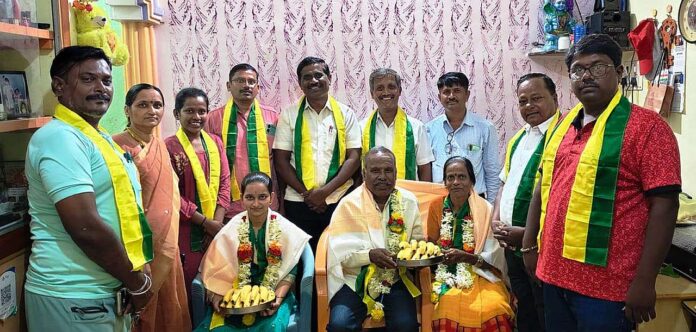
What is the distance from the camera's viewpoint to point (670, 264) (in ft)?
10.5

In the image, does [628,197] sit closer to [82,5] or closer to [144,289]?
[144,289]

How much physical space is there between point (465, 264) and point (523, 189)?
0.67 metres

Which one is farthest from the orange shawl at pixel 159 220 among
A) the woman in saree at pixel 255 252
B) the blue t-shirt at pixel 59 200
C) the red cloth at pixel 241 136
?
the red cloth at pixel 241 136

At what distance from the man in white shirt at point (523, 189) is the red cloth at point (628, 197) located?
0.81m

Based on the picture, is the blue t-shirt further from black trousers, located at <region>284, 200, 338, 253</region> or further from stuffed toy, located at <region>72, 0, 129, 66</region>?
black trousers, located at <region>284, 200, 338, 253</region>

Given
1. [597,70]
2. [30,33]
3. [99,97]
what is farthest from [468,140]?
[30,33]

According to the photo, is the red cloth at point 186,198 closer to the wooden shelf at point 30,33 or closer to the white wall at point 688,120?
the wooden shelf at point 30,33

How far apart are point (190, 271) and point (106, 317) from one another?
61.3 inches

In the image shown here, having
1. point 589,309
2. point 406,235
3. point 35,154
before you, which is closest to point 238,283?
point 406,235

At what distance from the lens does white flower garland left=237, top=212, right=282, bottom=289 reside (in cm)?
340

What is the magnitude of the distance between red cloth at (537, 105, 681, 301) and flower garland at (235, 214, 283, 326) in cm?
172

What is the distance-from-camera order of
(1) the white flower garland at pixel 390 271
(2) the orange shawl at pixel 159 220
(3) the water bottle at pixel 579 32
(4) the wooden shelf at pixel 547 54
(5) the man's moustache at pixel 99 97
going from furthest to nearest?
(4) the wooden shelf at pixel 547 54 < (3) the water bottle at pixel 579 32 < (1) the white flower garland at pixel 390 271 < (2) the orange shawl at pixel 159 220 < (5) the man's moustache at pixel 99 97

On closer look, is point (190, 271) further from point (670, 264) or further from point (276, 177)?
point (670, 264)

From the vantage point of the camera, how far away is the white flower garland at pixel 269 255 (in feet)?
11.2
